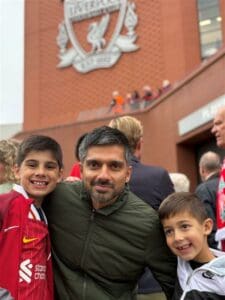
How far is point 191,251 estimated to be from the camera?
201 cm

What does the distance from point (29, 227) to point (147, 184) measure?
1164 millimetres

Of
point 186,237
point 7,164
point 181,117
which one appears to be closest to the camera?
point 186,237

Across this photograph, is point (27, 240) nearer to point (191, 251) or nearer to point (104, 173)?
point (104, 173)

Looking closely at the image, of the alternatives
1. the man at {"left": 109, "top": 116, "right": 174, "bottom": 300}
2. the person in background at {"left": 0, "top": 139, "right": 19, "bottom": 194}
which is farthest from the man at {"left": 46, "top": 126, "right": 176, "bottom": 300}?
the man at {"left": 109, "top": 116, "right": 174, "bottom": 300}

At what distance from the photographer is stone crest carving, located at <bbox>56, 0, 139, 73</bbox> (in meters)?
20.4

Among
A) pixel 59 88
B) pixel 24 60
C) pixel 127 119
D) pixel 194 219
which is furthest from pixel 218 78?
pixel 24 60

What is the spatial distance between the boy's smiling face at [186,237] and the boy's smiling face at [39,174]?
0.57 m

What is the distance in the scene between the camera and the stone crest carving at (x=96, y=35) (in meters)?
20.4

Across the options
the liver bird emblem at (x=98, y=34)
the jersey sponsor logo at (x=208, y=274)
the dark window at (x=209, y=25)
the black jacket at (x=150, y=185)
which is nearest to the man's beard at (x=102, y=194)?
the jersey sponsor logo at (x=208, y=274)

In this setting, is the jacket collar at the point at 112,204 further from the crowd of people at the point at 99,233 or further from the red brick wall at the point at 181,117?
the red brick wall at the point at 181,117

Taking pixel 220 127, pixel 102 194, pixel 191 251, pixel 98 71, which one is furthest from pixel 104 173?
pixel 98 71

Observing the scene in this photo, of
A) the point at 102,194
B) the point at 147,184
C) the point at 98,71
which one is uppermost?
the point at 98,71

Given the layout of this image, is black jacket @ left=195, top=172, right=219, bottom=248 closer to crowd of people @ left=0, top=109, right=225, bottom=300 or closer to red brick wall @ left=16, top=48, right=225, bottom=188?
crowd of people @ left=0, top=109, right=225, bottom=300

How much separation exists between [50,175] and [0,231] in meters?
0.41
